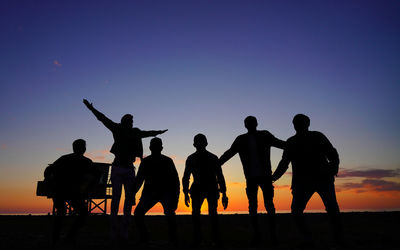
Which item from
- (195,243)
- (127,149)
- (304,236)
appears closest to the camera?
(304,236)

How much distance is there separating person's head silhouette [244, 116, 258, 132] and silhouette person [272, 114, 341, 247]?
90 centimetres

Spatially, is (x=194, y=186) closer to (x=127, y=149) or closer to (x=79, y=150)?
(x=127, y=149)

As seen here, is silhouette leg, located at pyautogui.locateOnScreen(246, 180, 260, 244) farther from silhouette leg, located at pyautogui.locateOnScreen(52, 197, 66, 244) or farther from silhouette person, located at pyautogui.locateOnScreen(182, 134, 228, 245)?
silhouette leg, located at pyautogui.locateOnScreen(52, 197, 66, 244)

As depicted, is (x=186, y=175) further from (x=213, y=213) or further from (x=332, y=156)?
(x=332, y=156)

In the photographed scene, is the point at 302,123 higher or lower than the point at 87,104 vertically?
lower

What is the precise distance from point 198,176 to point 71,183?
8.35ft

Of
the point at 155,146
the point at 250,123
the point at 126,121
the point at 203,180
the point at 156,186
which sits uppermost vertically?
the point at 126,121

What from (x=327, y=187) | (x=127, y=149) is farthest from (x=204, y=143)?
(x=327, y=187)

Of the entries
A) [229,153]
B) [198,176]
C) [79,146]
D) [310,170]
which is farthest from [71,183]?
[310,170]

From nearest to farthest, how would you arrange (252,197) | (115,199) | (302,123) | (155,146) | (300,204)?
(300,204) → (302,123) → (252,197) → (115,199) → (155,146)

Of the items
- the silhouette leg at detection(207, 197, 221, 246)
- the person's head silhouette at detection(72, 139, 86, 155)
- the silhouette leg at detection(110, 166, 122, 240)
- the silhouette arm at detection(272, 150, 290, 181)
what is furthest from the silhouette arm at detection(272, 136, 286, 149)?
the person's head silhouette at detection(72, 139, 86, 155)

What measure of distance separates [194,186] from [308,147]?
95.1 inches

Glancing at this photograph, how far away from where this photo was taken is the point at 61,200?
623cm

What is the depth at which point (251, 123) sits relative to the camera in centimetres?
683
